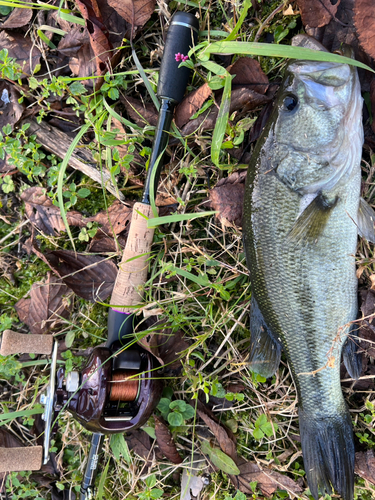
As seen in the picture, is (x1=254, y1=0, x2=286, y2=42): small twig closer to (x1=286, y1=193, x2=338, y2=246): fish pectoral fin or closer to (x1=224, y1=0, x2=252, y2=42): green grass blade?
(x1=224, y1=0, x2=252, y2=42): green grass blade

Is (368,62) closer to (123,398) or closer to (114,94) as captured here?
(114,94)

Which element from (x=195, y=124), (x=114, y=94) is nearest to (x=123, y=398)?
(x=195, y=124)

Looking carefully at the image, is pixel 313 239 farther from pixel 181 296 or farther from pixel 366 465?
pixel 366 465

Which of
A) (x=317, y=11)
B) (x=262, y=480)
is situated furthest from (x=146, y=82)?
(x=262, y=480)

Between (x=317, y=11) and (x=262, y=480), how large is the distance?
2.74 metres

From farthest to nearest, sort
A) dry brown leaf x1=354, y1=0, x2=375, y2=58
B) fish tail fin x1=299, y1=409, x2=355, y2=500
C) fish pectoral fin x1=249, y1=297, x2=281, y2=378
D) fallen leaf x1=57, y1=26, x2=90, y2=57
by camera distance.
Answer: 1. fallen leaf x1=57, y1=26, x2=90, y2=57
2. fish pectoral fin x1=249, y1=297, x2=281, y2=378
3. fish tail fin x1=299, y1=409, x2=355, y2=500
4. dry brown leaf x1=354, y1=0, x2=375, y2=58

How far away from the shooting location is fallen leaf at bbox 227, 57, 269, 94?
7.18 ft

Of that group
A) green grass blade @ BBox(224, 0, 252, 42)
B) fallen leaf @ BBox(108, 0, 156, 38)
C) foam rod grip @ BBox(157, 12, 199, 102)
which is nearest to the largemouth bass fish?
green grass blade @ BBox(224, 0, 252, 42)

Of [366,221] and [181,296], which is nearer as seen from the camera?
[366,221]

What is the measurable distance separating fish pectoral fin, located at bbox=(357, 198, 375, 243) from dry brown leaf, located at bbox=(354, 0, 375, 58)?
0.74 metres

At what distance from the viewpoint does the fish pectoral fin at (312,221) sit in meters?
1.91

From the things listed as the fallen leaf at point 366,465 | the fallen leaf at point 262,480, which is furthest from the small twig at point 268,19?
the fallen leaf at point 262,480

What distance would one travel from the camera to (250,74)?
2.21m

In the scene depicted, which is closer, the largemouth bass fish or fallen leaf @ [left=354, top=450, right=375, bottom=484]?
the largemouth bass fish
